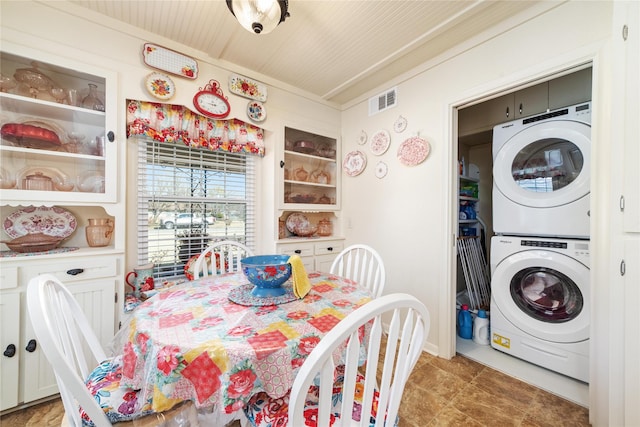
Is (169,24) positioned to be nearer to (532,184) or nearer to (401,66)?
(401,66)

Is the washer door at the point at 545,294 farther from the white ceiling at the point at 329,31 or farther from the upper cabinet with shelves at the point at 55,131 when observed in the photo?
the upper cabinet with shelves at the point at 55,131

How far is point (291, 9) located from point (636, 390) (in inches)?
105

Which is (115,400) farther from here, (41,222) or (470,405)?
(470,405)

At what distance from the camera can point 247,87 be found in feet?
7.50

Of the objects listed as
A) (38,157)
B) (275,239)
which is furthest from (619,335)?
(38,157)

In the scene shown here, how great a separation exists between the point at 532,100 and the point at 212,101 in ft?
9.18

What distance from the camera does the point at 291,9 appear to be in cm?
161

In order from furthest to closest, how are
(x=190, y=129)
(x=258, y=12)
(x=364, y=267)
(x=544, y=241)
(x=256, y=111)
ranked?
(x=256, y=111)
(x=190, y=129)
(x=544, y=241)
(x=364, y=267)
(x=258, y=12)

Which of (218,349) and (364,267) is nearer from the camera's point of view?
(218,349)

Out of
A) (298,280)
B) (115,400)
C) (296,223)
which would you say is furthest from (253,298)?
(296,223)

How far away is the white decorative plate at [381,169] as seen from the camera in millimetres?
2477

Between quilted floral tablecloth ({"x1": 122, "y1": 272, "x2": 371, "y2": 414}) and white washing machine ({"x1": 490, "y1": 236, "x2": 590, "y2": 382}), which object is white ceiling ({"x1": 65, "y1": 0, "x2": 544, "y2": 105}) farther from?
quilted floral tablecloth ({"x1": 122, "y1": 272, "x2": 371, "y2": 414})

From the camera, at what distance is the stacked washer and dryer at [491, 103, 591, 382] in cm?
171

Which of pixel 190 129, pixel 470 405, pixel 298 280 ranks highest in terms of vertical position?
pixel 190 129
